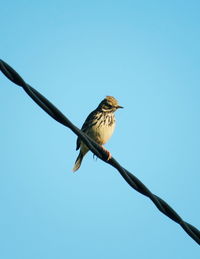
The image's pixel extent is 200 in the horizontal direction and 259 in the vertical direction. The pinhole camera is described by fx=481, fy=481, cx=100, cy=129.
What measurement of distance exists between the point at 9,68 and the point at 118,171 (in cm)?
166

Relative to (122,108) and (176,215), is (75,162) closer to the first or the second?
(122,108)

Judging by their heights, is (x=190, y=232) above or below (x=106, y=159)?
below

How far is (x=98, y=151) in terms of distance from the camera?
5355 millimetres

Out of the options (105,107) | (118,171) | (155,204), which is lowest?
(155,204)

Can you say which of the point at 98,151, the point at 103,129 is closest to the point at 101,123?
the point at 103,129

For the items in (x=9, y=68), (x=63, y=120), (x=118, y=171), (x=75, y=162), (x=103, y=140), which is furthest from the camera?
(x=75, y=162)

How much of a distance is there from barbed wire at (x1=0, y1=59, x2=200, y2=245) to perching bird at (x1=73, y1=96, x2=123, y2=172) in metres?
5.13

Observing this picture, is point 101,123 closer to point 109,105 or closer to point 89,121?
point 89,121

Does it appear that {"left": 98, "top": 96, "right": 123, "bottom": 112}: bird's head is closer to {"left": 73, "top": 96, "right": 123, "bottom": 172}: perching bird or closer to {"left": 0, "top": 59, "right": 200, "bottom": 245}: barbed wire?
{"left": 73, "top": 96, "right": 123, "bottom": 172}: perching bird

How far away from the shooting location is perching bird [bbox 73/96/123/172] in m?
10.6

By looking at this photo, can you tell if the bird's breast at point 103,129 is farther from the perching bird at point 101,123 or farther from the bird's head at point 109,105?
the bird's head at point 109,105

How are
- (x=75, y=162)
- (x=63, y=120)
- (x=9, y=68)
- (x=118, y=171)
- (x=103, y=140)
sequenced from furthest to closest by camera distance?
(x=75, y=162) < (x=103, y=140) < (x=118, y=171) < (x=63, y=120) < (x=9, y=68)

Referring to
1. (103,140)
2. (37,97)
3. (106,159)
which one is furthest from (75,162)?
(37,97)

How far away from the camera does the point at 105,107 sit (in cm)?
1106
